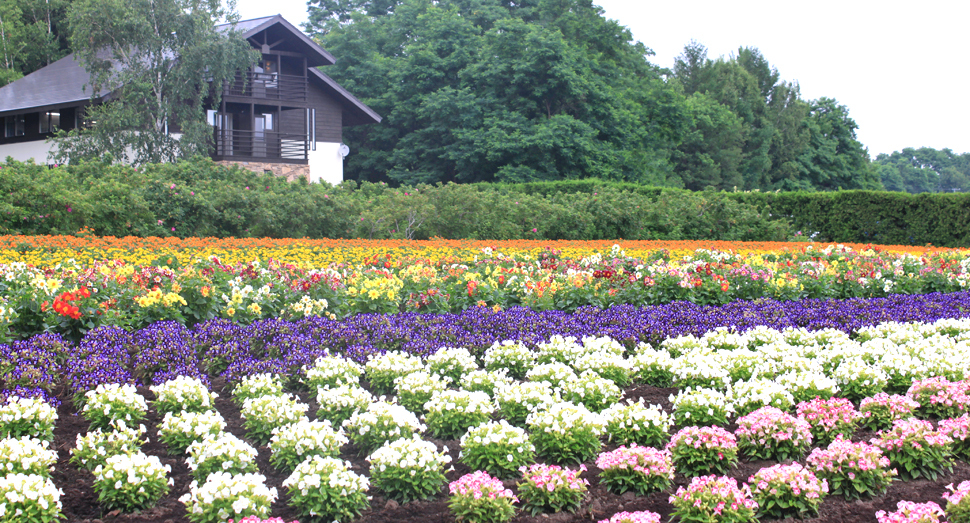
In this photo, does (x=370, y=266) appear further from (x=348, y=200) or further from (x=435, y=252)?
(x=348, y=200)

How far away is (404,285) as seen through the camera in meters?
7.86

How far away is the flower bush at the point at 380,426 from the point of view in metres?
4.22

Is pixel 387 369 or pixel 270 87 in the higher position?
pixel 270 87

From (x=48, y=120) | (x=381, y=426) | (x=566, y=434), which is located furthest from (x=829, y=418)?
(x=48, y=120)

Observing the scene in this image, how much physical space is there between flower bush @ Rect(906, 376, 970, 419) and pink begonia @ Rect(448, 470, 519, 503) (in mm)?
3011

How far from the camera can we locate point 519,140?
3061cm

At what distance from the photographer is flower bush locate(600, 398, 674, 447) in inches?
171

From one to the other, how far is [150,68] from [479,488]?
23798mm

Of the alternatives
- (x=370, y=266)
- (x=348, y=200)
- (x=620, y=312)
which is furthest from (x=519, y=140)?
(x=620, y=312)

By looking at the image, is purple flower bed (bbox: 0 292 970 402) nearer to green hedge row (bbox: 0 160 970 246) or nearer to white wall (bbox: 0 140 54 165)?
green hedge row (bbox: 0 160 970 246)

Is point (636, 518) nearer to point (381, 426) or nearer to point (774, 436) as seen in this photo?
point (774, 436)

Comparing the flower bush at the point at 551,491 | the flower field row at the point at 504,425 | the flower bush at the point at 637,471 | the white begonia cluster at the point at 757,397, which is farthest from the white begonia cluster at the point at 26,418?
the white begonia cluster at the point at 757,397

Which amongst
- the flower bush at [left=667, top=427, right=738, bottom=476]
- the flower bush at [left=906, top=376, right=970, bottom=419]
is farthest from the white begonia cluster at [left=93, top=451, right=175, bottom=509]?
the flower bush at [left=906, top=376, right=970, bottom=419]

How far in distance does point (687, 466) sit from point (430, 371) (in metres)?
2.11
